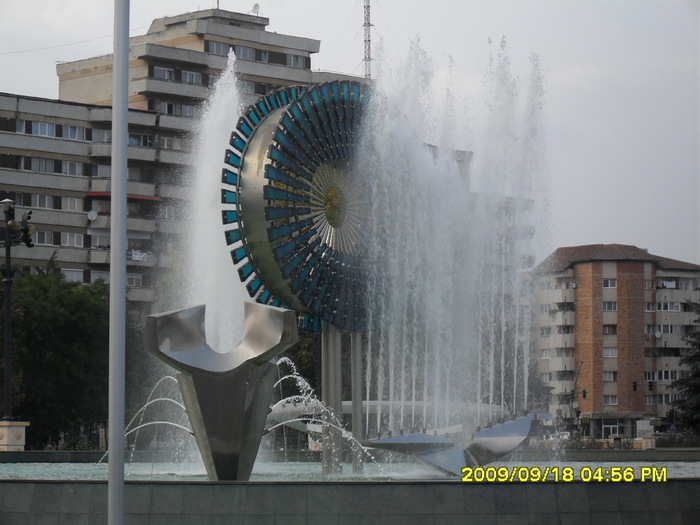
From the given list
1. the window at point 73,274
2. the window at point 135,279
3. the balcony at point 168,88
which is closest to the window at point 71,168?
the window at point 73,274

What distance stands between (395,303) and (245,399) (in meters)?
6.49

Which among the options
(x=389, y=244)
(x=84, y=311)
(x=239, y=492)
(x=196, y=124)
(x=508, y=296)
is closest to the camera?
(x=239, y=492)

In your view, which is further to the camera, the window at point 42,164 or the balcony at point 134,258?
the window at point 42,164

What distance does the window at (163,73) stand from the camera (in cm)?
6475

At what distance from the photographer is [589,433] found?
70.2m

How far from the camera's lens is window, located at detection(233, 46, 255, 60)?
68438mm

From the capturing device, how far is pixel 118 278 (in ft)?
39.5

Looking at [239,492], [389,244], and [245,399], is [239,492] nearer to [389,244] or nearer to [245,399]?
[245,399]

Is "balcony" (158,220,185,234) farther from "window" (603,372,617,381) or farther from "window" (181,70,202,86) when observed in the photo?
"window" (603,372,617,381)

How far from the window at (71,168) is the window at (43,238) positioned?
3.03 m

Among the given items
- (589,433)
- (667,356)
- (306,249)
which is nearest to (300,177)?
(306,249)

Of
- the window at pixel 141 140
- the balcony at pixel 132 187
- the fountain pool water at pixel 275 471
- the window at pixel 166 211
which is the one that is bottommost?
the fountain pool water at pixel 275 471

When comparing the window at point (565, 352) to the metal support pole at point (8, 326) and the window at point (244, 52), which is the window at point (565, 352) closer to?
the window at point (244, 52)

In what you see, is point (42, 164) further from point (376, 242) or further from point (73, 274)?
point (376, 242)
